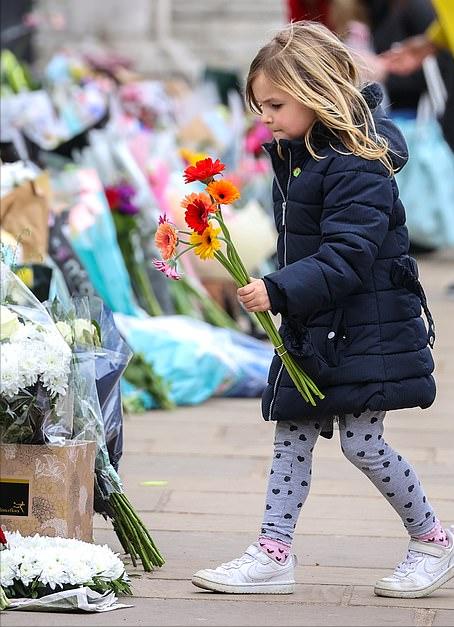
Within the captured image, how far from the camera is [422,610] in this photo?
3643 mm

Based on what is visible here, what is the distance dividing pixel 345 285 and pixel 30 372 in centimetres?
79

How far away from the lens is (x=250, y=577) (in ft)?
12.4

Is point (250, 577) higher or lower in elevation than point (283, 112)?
lower

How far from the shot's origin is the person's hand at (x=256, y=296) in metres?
3.51

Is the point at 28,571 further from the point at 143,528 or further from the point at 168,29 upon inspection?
the point at 168,29

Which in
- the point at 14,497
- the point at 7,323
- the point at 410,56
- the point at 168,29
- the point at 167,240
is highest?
the point at 168,29

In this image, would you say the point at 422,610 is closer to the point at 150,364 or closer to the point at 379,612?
the point at 379,612

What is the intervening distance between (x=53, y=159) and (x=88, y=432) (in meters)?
3.67

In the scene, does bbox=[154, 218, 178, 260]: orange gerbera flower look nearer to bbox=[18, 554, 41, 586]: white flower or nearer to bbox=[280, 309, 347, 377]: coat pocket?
bbox=[280, 309, 347, 377]: coat pocket

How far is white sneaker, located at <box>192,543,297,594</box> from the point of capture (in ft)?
12.3

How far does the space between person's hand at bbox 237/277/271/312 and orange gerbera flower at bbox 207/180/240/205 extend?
210 mm

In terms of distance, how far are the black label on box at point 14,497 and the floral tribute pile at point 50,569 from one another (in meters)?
0.08

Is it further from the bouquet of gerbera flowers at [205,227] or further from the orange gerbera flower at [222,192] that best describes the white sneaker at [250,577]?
the orange gerbera flower at [222,192]

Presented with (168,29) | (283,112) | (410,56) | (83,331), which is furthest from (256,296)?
(168,29)
